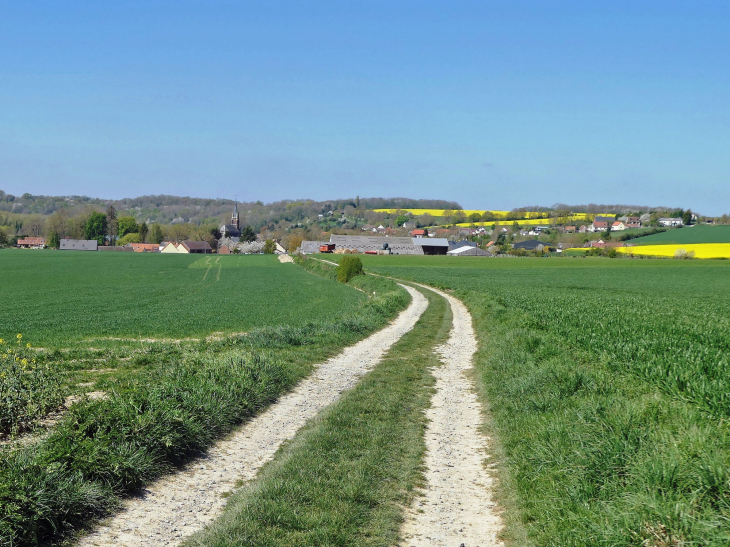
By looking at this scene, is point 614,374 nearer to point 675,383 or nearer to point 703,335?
point 675,383

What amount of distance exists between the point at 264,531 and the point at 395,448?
3.33 meters

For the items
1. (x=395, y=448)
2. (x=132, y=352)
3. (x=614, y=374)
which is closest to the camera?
(x=395, y=448)

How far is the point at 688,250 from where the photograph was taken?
112m

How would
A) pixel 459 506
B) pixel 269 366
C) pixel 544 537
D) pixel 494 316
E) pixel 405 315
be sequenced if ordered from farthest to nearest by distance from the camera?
pixel 405 315, pixel 494 316, pixel 269 366, pixel 459 506, pixel 544 537

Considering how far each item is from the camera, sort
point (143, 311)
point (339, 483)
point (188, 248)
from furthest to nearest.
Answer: point (188, 248) < point (143, 311) < point (339, 483)

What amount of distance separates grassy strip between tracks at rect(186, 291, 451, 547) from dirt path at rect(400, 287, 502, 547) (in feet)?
0.66

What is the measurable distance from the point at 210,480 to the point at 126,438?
132 cm

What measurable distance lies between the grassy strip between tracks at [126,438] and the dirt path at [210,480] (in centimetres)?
25

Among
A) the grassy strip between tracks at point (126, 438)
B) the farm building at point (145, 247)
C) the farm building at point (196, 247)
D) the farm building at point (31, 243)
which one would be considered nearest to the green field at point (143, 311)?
the grassy strip between tracks at point (126, 438)

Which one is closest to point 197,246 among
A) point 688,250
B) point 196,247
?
point 196,247

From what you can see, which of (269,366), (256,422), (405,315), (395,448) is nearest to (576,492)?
(395,448)

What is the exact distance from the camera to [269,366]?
13.2m

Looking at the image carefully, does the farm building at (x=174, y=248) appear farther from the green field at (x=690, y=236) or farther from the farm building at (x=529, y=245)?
the green field at (x=690, y=236)

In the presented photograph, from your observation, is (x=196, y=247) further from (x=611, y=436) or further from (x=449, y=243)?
(x=611, y=436)
